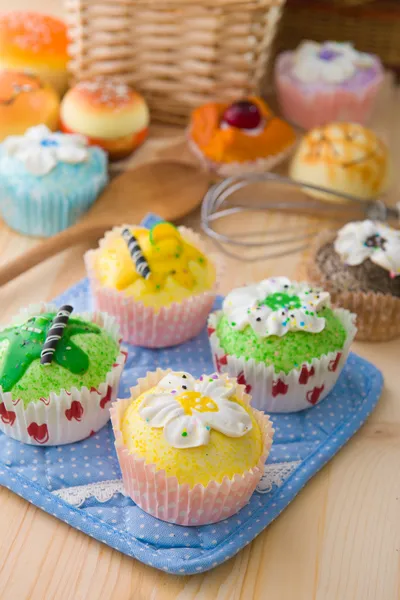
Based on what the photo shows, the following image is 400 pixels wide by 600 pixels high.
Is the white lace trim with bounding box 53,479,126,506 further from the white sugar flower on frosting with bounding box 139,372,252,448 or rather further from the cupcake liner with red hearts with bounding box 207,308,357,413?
the cupcake liner with red hearts with bounding box 207,308,357,413

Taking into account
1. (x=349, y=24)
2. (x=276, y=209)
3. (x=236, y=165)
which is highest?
(x=349, y=24)

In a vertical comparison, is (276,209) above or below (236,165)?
below

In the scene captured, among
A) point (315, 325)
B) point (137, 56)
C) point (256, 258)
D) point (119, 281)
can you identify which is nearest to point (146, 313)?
point (119, 281)

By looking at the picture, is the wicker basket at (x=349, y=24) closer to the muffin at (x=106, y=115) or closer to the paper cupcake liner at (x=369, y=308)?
the muffin at (x=106, y=115)

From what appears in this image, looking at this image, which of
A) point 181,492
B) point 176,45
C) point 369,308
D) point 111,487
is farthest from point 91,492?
point 176,45

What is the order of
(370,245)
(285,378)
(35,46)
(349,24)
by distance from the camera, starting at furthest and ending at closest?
(349,24)
(35,46)
(370,245)
(285,378)

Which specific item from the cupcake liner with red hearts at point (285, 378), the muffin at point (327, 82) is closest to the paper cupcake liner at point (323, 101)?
the muffin at point (327, 82)

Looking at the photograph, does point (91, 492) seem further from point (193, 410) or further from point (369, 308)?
point (369, 308)

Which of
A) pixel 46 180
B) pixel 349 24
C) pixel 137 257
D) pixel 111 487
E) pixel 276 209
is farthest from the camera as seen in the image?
pixel 349 24
